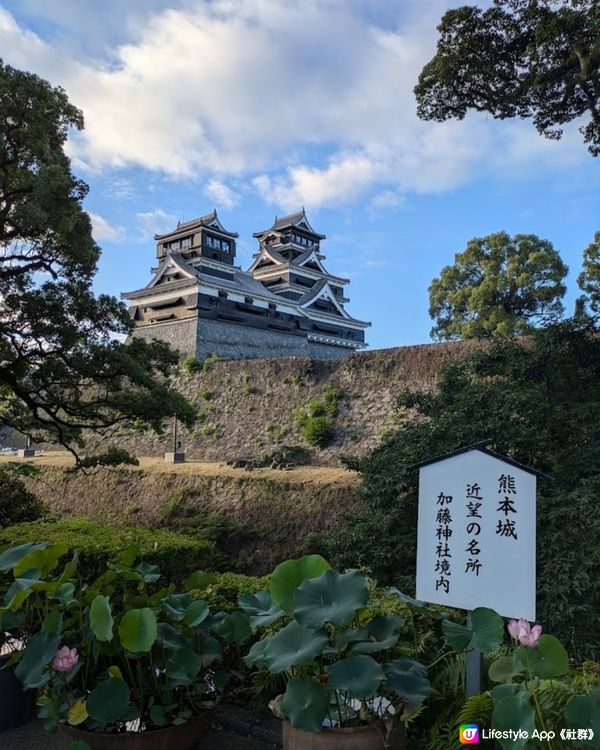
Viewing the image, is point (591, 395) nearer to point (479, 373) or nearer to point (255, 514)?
point (479, 373)

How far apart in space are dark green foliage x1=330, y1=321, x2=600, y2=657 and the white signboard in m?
2.29

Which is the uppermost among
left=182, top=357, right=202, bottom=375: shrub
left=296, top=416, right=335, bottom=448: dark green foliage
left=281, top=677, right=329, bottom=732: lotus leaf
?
left=182, top=357, right=202, bottom=375: shrub

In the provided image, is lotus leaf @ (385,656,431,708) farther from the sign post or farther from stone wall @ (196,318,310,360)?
stone wall @ (196,318,310,360)

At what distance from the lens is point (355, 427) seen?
49.3ft

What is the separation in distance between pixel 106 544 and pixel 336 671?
437 centimetres

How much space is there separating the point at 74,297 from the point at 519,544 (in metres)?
7.35

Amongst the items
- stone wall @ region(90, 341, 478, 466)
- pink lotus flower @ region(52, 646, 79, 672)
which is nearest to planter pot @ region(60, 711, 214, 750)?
pink lotus flower @ region(52, 646, 79, 672)

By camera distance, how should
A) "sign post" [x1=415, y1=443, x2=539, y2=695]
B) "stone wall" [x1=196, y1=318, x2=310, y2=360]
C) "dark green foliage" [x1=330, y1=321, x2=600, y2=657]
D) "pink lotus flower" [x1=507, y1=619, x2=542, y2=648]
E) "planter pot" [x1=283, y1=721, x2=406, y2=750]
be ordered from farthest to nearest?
1. "stone wall" [x1=196, y1=318, x2=310, y2=360]
2. "dark green foliage" [x1=330, y1=321, x2=600, y2=657]
3. "sign post" [x1=415, y1=443, x2=539, y2=695]
4. "planter pot" [x1=283, y1=721, x2=406, y2=750]
5. "pink lotus flower" [x1=507, y1=619, x2=542, y2=648]

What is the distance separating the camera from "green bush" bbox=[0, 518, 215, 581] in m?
5.20

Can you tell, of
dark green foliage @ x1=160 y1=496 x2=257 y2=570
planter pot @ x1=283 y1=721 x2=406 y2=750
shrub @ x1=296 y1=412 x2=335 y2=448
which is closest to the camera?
planter pot @ x1=283 y1=721 x2=406 y2=750

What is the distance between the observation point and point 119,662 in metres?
2.26

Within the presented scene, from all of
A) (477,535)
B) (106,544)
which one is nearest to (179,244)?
(106,544)

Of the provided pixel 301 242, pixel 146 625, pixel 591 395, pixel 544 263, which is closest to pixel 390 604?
pixel 146 625

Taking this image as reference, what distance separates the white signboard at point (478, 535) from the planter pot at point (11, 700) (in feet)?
6.36
